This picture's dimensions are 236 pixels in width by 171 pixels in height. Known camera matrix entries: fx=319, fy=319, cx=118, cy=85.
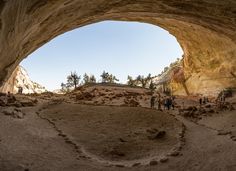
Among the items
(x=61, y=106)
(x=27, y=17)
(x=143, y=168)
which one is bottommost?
(x=143, y=168)

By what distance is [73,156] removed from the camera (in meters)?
13.2

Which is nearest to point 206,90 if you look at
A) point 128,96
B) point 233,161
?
point 128,96

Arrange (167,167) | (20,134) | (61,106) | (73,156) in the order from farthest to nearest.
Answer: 1. (61,106)
2. (20,134)
3. (73,156)
4. (167,167)

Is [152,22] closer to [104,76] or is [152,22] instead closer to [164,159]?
[164,159]

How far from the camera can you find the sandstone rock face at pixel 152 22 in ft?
44.6

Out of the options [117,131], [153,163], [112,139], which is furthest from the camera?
[117,131]

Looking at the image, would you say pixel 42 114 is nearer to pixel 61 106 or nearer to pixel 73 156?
pixel 61 106

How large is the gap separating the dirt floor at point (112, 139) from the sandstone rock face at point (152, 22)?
4050 mm

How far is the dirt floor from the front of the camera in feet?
39.7

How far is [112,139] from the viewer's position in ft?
53.2

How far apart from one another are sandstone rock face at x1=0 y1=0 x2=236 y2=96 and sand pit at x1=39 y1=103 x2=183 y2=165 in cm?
504

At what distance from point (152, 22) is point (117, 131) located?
17.6 meters

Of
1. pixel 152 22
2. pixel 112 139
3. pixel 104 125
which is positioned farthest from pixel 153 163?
pixel 152 22

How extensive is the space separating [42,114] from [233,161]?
13479 millimetres
